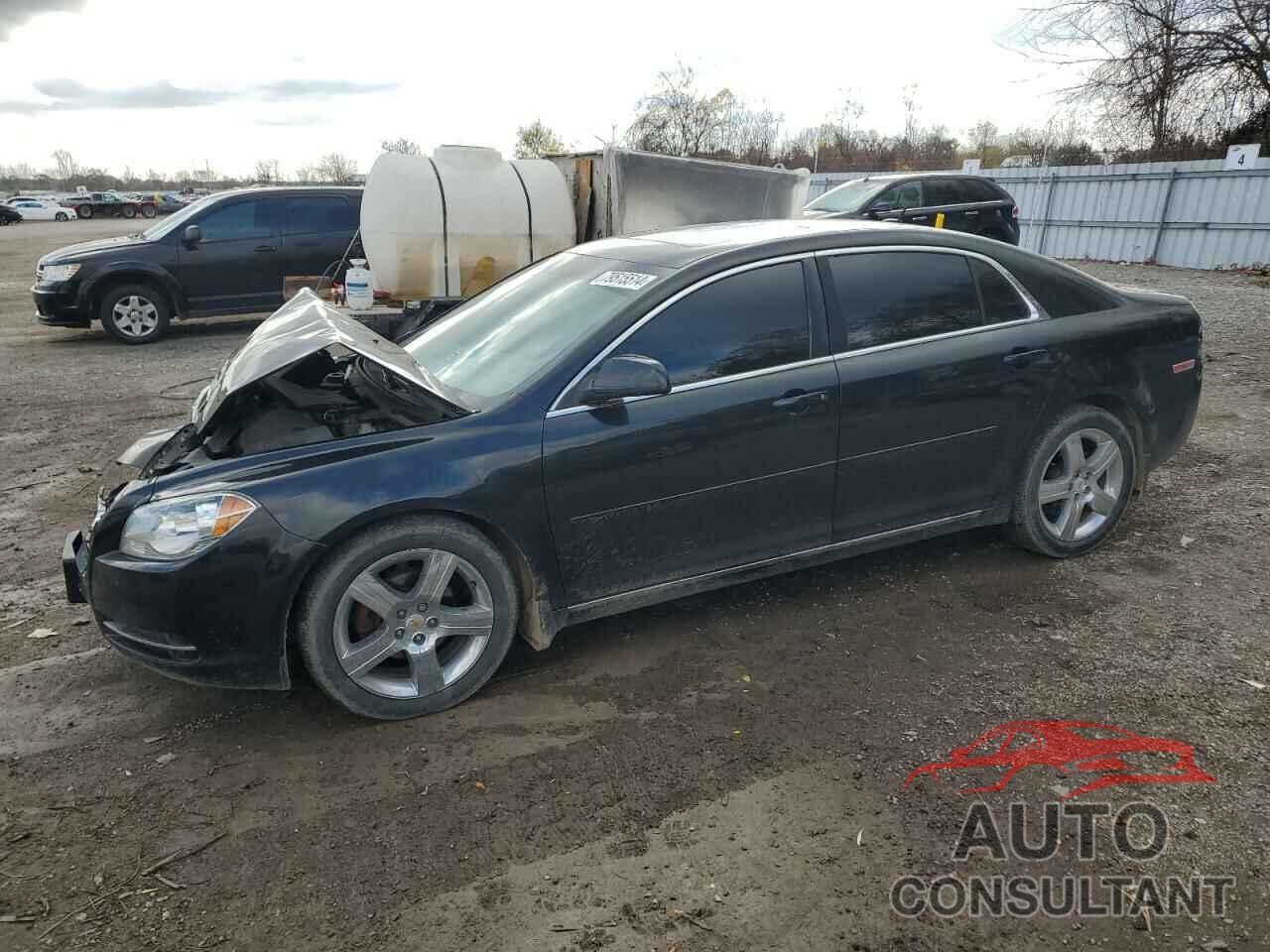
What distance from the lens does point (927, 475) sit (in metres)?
3.91

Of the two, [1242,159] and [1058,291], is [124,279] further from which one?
[1242,159]

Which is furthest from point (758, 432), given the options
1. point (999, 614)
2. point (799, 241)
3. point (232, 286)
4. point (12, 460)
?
point (232, 286)

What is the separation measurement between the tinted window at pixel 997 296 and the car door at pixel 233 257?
30.5 ft

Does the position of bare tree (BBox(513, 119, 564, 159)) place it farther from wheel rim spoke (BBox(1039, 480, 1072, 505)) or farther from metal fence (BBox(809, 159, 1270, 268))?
wheel rim spoke (BBox(1039, 480, 1072, 505))

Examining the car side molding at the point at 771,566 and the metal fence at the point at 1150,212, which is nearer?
the car side molding at the point at 771,566

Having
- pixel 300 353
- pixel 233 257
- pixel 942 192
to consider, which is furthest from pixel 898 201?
pixel 300 353

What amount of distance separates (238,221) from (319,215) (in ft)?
3.15

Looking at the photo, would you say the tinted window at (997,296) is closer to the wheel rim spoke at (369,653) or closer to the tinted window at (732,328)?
the tinted window at (732,328)

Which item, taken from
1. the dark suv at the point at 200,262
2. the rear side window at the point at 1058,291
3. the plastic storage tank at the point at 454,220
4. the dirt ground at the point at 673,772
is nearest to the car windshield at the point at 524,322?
the dirt ground at the point at 673,772

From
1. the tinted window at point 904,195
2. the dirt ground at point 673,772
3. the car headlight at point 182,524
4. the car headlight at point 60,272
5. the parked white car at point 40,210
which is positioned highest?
the tinted window at point 904,195

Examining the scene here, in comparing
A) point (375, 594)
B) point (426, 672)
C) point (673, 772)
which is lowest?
point (673, 772)

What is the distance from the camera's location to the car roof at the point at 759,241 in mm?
3693

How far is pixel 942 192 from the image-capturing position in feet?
45.9

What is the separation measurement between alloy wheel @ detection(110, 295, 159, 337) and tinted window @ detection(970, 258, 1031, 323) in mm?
10094
